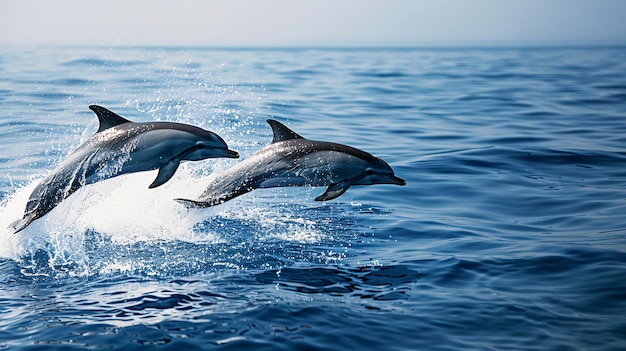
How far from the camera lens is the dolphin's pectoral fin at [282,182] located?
747 cm

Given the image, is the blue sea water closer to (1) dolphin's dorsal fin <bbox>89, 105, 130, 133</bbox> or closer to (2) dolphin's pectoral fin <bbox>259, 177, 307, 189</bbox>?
(2) dolphin's pectoral fin <bbox>259, 177, 307, 189</bbox>

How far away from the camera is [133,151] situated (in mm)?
7203

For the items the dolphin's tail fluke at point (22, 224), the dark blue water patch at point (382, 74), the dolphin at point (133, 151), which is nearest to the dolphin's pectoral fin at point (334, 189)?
the dolphin at point (133, 151)

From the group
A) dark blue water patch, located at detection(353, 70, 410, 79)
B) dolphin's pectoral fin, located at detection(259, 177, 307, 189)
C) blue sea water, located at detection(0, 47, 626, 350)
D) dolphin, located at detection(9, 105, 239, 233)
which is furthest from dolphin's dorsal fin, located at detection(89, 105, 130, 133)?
dark blue water patch, located at detection(353, 70, 410, 79)

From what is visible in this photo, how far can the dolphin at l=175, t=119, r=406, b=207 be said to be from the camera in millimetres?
7480

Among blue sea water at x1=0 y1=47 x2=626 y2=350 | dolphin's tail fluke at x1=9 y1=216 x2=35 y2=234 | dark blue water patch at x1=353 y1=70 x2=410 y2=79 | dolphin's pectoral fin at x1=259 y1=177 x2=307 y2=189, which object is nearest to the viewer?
blue sea water at x1=0 y1=47 x2=626 y2=350

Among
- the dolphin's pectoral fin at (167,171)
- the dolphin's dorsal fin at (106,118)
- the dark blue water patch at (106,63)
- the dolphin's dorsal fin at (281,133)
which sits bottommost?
the dolphin's pectoral fin at (167,171)

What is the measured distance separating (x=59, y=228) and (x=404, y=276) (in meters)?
4.11

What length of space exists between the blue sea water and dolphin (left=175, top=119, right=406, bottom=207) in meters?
0.76

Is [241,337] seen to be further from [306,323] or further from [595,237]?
[595,237]

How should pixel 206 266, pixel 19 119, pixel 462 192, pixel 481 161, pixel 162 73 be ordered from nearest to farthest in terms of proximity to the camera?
1. pixel 206 266
2. pixel 462 192
3. pixel 481 161
4. pixel 19 119
5. pixel 162 73

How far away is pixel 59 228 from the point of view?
8898 millimetres

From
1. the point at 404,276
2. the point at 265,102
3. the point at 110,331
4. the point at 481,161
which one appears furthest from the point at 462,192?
the point at 265,102

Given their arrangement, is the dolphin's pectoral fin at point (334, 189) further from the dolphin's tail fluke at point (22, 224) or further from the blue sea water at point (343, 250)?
the dolphin's tail fluke at point (22, 224)
